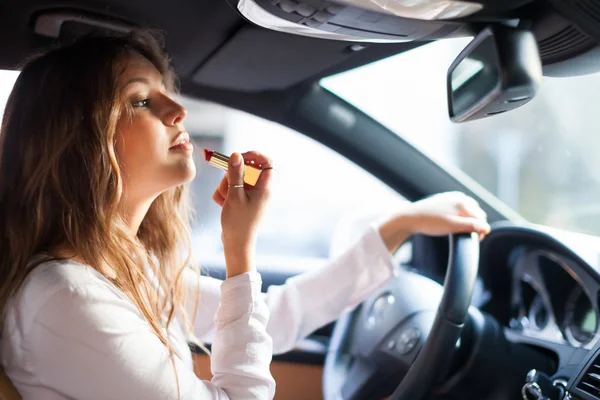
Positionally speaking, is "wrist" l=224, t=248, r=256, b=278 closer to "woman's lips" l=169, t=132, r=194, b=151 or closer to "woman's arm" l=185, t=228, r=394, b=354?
"woman's lips" l=169, t=132, r=194, b=151

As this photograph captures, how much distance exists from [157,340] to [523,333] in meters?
0.84

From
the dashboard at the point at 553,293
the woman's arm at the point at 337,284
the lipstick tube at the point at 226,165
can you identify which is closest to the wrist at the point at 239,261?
the lipstick tube at the point at 226,165

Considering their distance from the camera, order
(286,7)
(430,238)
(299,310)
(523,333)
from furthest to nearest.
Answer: (430,238) → (299,310) → (523,333) → (286,7)

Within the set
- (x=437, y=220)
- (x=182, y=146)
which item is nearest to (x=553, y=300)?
(x=437, y=220)

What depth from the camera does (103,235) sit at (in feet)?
4.02

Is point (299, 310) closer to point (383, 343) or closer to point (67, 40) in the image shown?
point (383, 343)

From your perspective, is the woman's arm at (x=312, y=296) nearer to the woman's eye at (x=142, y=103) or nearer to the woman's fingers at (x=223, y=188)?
the woman's fingers at (x=223, y=188)

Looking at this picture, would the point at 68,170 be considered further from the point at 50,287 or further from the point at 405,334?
the point at 405,334

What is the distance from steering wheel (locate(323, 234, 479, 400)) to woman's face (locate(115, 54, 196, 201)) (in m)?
0.53

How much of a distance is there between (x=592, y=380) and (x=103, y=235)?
0.88 m

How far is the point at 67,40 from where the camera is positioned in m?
1.40

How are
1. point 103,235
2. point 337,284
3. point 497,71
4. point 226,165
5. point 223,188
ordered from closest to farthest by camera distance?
point 497,71, point 103,235, point 226,165, point 223,188, point 337,284

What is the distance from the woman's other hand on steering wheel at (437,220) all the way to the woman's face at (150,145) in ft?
1.73

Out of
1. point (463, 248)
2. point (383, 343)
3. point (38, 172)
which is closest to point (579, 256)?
point (463, 248)
